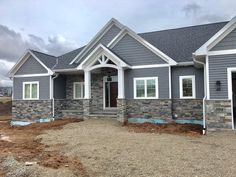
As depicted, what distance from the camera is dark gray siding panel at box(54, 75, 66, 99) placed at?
1518cm

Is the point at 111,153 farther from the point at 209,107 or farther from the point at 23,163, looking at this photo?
the point at 209,107

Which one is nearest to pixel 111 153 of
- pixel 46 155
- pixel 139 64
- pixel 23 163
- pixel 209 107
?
pixel 46 155

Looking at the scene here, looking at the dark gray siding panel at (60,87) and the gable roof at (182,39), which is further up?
the gable roof at (182,39)

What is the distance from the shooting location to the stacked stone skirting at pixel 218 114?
891cm

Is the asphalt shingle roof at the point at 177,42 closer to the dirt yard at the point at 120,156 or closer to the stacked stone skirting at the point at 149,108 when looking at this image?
the stacked stone skirting at the point at 149,108

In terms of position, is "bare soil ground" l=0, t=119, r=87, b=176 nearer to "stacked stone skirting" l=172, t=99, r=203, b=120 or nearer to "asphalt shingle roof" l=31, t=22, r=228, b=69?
"stacked stone skirting" l=172, t=99, r=203, b=120

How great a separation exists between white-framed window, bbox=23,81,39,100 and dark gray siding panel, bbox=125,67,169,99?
6.83 meters

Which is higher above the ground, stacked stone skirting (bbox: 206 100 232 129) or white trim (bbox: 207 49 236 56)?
white trim (bbox: 207 49 236 56)

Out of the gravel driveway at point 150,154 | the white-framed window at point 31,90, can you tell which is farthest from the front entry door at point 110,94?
the gravel driveway at point 150,154

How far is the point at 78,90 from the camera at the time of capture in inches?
628

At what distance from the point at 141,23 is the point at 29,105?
1377cm

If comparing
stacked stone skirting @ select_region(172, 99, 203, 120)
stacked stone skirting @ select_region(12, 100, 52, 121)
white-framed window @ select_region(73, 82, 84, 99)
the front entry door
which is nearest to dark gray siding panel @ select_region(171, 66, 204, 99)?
stacked stone skirting @ select_region(172, 99, 203, 120)

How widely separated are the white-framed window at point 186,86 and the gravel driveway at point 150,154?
11.9 ft

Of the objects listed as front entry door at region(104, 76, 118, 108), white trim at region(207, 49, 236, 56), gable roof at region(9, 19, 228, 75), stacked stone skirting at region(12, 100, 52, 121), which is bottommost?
stacked stone skirting at region(12, 100, 52, 121)
